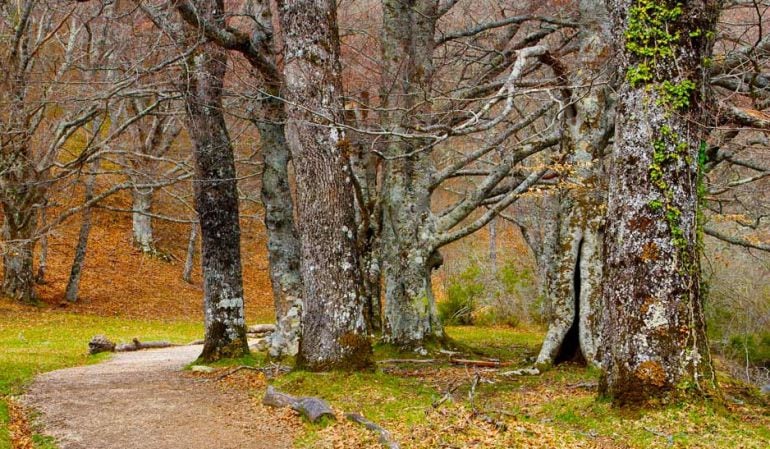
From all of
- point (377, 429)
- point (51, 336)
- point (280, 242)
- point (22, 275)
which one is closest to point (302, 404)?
point (377, 429)

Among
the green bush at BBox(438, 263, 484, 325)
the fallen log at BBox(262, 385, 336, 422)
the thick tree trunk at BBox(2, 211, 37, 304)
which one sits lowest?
the fallen log at BBox(262, 385, 336, 422)

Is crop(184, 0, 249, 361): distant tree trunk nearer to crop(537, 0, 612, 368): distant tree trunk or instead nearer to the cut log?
crop(537, 0, 612, 368): distant tree trunk

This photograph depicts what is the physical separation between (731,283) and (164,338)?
1360 centimetres

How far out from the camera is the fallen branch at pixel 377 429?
576cm

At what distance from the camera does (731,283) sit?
645 inches

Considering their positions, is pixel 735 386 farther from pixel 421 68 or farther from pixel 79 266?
pixel 79 266

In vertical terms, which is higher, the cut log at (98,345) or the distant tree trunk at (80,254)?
the distant tree trunk at (80,254)

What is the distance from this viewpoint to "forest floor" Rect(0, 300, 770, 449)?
5578 mm

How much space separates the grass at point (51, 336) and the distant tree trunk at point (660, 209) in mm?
6101

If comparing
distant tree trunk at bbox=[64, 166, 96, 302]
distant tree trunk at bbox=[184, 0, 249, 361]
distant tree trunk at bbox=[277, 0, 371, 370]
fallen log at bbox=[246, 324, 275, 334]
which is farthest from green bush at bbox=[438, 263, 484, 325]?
distant tree trunk at bbox=[277, 0, 371, 370]

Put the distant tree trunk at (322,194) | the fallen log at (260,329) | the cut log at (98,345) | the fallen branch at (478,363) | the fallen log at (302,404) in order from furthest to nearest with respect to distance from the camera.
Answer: the fallen log at (260,329), the cut log at (98,345), the fallen branch at (478,363), the distant tree trunk at (322,194), the fallen log at (302,404)

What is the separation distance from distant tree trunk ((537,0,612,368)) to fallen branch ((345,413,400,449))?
4053 millimetres

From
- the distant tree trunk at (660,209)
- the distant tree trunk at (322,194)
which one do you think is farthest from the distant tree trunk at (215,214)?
the distant tree trunk at (660,209)

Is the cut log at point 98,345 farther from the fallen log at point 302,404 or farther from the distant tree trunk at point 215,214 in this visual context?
the fallen log at point 302,404
